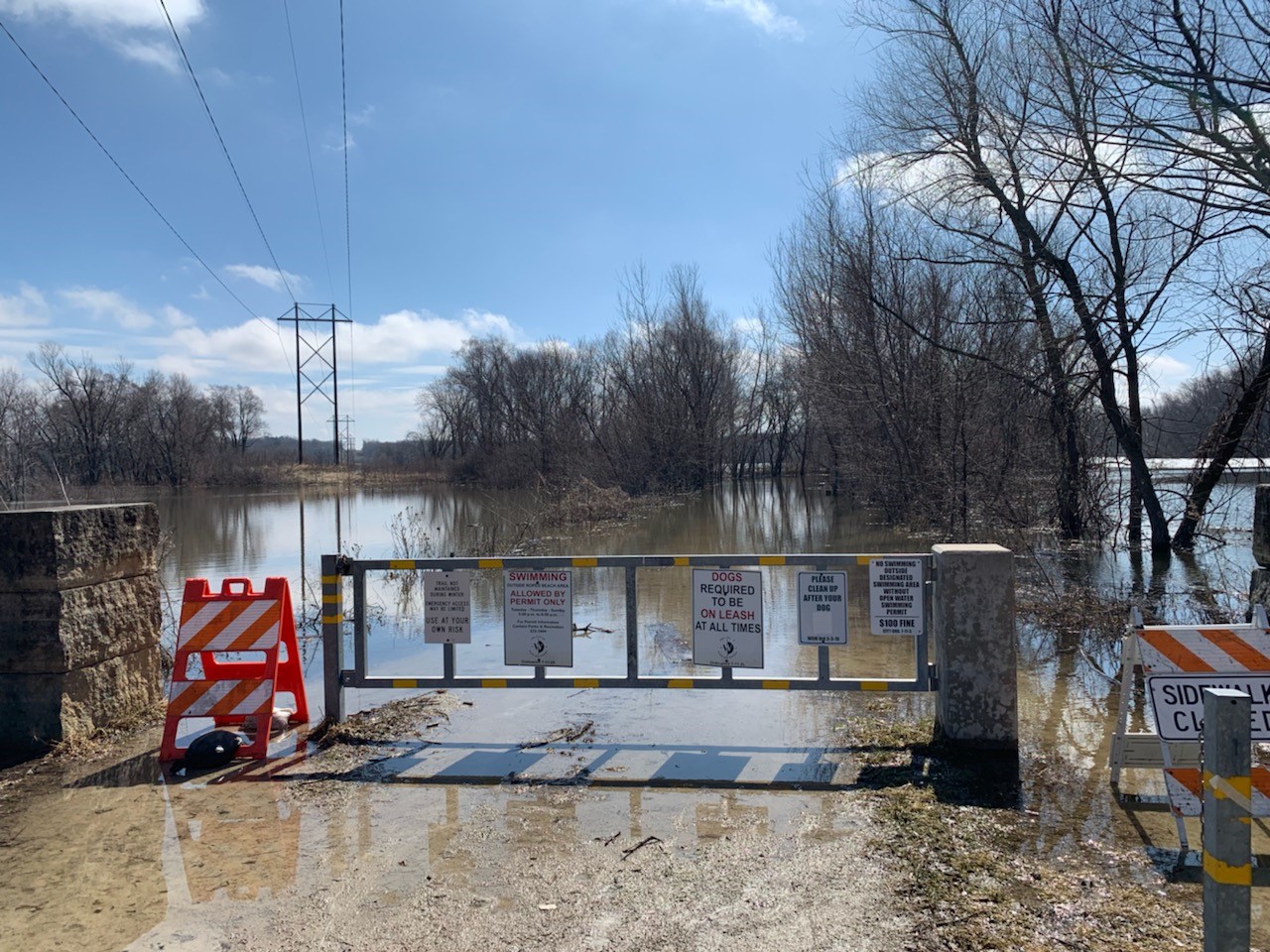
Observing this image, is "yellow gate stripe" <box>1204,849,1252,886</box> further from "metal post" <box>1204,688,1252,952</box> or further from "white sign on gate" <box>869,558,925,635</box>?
"white sign on gate" <box>869,558,925,635</box>

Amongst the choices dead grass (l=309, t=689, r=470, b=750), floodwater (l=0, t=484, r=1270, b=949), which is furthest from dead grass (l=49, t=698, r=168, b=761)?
dead grass (l=309, t=689, r=470, b=750)

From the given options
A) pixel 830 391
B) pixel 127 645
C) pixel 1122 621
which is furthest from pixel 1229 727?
pixel 830 391

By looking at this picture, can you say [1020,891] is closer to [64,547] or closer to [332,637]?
[332,637]

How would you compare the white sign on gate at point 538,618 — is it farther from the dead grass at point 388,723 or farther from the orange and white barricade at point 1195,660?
the orange and white barricade at point 1195,660

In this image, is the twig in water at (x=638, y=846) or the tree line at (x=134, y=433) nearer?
the twig in water at (x=638, y=846)

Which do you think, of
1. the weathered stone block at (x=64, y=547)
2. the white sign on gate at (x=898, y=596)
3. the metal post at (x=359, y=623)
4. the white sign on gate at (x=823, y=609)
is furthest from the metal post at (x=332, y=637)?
the white sign on gate at (x=898, y=596)

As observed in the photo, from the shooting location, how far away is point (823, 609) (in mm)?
6242

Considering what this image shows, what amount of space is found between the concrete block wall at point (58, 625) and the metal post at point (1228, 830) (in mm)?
6587

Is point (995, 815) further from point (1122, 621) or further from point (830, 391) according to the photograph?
point (830, 391)

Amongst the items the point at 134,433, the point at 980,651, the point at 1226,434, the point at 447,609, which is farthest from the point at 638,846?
the point at 134,433

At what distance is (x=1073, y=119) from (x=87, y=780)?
1147 centimetres

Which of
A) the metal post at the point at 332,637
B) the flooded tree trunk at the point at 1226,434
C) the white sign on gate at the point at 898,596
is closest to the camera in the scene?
the white sign on gate at the point at 898,596

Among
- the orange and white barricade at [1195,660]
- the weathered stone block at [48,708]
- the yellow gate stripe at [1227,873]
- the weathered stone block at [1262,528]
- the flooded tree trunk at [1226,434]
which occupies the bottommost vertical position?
the weathered stone block at [48,708]

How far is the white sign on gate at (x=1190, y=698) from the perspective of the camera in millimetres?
4664
